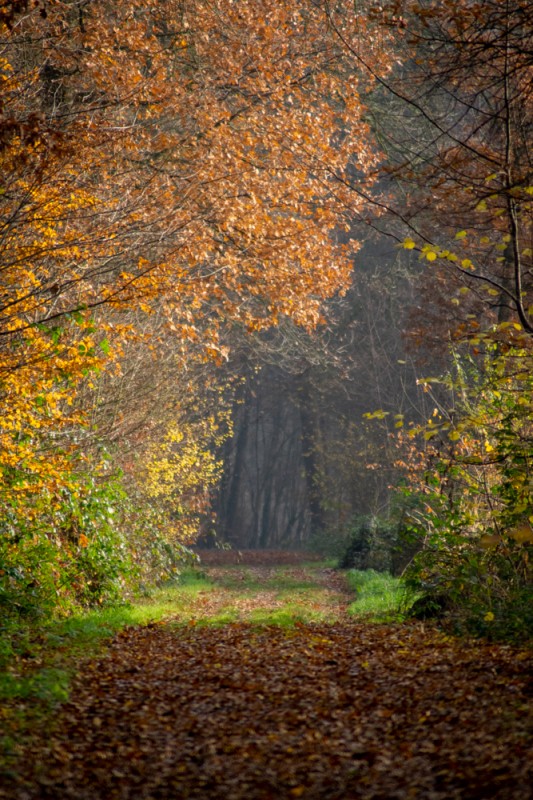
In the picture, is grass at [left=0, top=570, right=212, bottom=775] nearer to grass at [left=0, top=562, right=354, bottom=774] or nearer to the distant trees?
grass at [left=0, top=562, right=354, bottom=774]

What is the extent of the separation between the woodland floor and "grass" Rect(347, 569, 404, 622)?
7.28 ft

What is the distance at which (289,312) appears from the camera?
14383 mm

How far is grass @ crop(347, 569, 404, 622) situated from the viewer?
11.1 m

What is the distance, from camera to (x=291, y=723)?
5.57 meters

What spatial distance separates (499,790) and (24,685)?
3.41m

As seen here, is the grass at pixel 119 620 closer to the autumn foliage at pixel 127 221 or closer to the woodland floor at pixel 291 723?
the woodland floor at pixel 291 723

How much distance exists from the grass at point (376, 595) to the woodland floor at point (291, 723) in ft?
7.28

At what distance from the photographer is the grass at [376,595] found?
11.1 metres

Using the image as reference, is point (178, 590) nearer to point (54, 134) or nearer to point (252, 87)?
point (252, 87)

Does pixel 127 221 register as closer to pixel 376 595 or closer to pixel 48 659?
pixel 48 659

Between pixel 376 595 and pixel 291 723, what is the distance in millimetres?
9270

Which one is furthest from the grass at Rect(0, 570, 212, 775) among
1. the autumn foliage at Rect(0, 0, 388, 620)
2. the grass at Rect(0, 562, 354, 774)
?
the autumn foliage at Rect(0, 0, 388, 620)

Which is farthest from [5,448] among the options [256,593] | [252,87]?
[256,593]

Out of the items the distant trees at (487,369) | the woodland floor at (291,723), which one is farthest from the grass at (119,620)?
the distant trees at (487,369)
